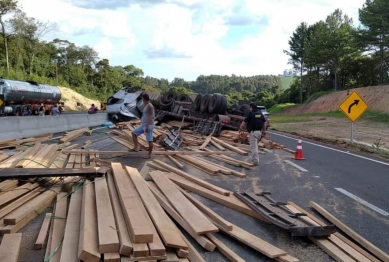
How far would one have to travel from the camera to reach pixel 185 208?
19.2ft

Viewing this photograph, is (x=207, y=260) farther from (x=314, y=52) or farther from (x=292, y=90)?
(x=292, y=90)

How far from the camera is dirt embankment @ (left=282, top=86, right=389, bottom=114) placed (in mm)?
45306

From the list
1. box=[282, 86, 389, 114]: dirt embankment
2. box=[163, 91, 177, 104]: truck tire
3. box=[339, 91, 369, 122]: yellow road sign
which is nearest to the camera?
box=[339, 91, 369, 122]: yellow road sign

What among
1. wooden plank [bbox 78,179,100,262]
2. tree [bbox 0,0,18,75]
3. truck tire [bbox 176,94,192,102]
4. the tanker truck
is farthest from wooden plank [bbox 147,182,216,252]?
tree [bbox 0,0,18,75]

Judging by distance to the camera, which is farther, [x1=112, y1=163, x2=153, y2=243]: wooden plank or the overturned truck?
the overturned truck

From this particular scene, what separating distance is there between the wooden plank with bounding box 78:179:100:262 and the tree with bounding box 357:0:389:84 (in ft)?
171

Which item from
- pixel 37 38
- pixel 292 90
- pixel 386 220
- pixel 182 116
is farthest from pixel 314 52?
pixel 386 220

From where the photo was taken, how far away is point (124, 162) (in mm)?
11266

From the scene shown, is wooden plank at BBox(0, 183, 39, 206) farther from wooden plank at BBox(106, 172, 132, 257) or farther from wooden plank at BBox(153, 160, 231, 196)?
wooden plank at BBox(153, 160, 231, 196)

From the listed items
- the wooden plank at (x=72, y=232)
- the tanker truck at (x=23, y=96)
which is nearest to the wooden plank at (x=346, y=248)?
the wooden plank at (x=72, y=232)

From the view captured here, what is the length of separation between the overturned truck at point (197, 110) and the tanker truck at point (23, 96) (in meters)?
11.6

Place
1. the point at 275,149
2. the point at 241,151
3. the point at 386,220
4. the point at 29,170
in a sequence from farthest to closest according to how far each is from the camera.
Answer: the point at 275,149, the point at 241,151, the point at 29,170, the point at 386,220

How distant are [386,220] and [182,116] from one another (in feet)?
50.5

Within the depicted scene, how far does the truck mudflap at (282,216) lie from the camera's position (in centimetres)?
538
